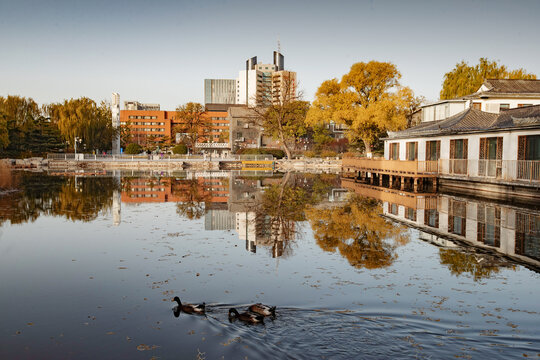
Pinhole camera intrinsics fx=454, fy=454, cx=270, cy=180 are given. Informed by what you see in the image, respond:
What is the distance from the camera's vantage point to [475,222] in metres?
17.6

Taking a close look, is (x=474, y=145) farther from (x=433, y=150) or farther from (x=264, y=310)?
(x=264, y=310)

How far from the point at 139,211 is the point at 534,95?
125ft

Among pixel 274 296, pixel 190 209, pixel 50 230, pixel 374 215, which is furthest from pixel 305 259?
pixel 190 209

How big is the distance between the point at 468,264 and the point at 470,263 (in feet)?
0.43

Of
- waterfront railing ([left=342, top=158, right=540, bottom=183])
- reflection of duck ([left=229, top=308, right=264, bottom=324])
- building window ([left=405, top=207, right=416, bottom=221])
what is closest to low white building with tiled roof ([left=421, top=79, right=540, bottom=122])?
waterfront railing ([left=342, top=158, right=540, bottom=183])

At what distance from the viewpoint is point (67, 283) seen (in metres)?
9.91

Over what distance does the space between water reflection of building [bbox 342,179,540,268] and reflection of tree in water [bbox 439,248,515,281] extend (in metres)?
0.90

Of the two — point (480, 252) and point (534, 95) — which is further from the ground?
point (534, 95)

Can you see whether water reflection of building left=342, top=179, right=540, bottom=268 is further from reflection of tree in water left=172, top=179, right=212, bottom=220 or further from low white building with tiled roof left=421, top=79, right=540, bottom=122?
low white building with tiled roof left=421, top=79, right=540, bottom=122

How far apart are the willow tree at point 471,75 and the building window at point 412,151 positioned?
126 feet

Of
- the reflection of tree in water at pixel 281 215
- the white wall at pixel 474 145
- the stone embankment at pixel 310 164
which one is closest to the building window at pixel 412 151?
the white wall at pixel 474 145

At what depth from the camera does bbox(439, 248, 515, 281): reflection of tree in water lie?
10805 mm

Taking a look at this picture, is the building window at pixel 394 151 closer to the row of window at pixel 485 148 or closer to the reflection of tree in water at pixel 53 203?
the row of window at pixel 485 148

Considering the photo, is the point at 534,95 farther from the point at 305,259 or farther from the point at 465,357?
the point at 465,357
